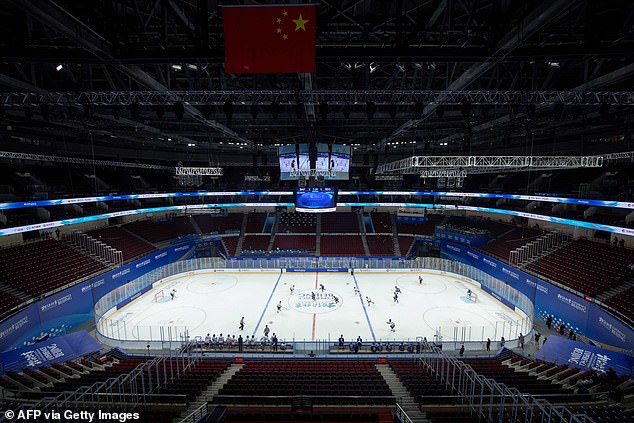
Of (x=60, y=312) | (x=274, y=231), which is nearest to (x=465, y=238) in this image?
(x=274, y=231)

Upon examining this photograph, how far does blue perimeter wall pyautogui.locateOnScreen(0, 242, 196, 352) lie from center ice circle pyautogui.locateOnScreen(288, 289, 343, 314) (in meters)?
14.3

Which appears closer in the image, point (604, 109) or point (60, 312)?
point (604, 109)

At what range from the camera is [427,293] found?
82.7 ft

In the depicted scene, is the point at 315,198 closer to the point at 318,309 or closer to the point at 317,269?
the point at 317,269

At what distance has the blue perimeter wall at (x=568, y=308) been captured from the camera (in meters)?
15.0

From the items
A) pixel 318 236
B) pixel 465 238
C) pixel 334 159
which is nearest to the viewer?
pixel 334 159

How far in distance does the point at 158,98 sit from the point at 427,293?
78.8 ft

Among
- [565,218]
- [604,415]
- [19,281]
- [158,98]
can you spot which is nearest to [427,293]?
[565,218]

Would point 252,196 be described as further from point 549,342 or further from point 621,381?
point 621,381

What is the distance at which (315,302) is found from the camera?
22.9 metres

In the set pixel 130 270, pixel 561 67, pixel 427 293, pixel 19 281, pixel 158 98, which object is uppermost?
pixel 561 67

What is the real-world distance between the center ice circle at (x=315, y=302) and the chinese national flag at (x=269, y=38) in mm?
17873

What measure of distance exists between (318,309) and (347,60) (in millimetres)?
17530

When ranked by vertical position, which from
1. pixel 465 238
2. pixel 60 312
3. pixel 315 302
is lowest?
pixel 315 302
